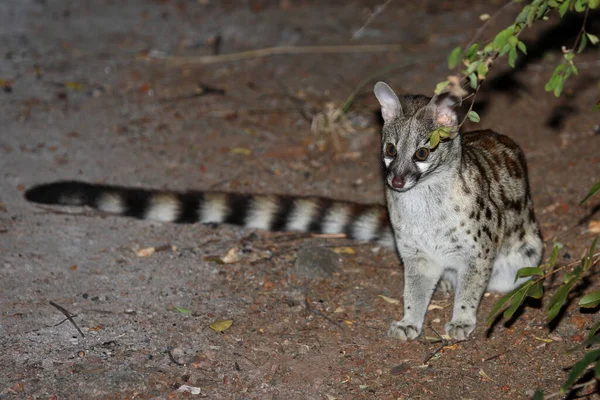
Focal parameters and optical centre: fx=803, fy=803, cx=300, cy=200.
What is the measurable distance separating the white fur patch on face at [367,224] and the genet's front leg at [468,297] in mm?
1049

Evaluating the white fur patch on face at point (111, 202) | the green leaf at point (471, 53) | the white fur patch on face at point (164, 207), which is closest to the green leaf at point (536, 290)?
the green leaf at point (471, 53)

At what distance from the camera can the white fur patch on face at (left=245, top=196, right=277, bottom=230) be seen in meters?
6.25

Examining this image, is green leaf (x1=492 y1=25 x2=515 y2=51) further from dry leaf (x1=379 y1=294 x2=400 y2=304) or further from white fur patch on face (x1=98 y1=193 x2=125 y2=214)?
white fur patch on face (x1=98 y1=193 x2=125 y2=214)

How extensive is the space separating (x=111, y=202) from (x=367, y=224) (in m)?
1.99

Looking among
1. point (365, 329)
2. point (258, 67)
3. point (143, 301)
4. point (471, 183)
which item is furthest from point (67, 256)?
point (258, 67)

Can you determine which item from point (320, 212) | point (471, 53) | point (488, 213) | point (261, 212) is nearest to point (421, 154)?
point (488, 213)

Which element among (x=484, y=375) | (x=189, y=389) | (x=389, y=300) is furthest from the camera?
(x=389, y=300)

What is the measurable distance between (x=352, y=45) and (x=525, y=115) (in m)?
2.69

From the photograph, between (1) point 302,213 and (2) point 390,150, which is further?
(1) point 302,213

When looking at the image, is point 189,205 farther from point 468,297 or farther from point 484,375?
point 484,375

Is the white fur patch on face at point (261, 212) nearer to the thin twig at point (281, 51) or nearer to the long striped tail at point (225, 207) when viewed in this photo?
the long striped tail at point (225, 207)

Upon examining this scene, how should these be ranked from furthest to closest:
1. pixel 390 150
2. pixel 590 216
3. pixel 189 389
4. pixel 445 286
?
pixel 590 216 → pixel 445 286 → pixel 390 150 → pixel 189 389

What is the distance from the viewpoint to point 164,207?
6246 mm

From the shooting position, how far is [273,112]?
8.57 metres
